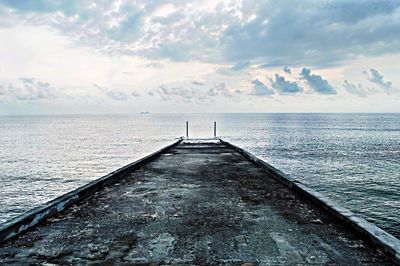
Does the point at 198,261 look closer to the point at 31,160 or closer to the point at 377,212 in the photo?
the point at 377,212

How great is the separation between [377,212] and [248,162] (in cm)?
597

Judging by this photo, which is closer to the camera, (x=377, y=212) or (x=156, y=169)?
(x=156, y=169)

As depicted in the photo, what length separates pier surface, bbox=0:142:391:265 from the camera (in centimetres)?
445

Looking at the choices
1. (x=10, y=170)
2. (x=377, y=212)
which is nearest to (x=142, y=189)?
(x=377, y=212)

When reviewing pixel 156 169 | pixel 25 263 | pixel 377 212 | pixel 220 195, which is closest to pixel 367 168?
pixel 377 212

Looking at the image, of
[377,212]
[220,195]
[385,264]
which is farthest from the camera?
[377,212]

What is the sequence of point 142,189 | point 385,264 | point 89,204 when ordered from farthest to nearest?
point 142,189, point 89,204, point 385,264

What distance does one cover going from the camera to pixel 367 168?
27.7 m

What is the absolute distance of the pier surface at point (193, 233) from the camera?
4.45m

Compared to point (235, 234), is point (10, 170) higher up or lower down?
lower down

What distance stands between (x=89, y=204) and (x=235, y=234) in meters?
3.57

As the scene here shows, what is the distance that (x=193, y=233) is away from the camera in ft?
17.9

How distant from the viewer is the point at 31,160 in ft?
110

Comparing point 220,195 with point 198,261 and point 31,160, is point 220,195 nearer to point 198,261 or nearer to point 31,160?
point 198,261
